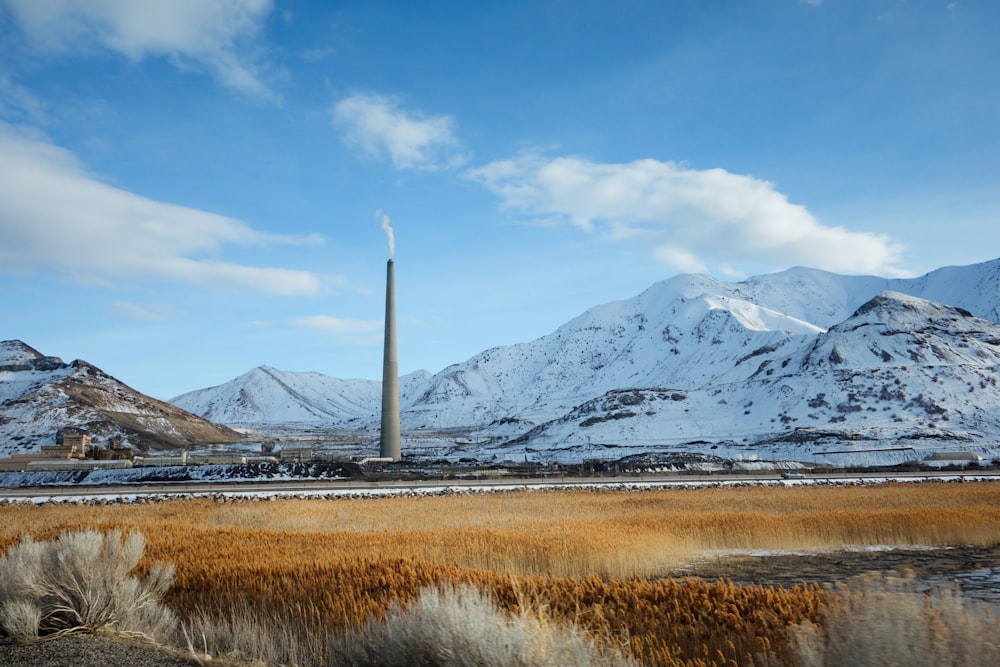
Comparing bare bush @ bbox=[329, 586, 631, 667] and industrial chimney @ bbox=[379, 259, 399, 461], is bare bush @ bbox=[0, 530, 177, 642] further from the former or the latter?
industrial chimney @ bbox=[379, 259, 399, 461]

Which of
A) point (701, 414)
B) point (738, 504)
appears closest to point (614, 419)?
point (701, 414)

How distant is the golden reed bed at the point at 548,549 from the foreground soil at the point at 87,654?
1285 mm

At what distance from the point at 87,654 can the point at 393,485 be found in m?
42.4

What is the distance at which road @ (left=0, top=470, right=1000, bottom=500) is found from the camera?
1686 inches

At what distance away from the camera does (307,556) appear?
13820 millimetres

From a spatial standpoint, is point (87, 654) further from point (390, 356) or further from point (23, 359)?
point (23, 359)

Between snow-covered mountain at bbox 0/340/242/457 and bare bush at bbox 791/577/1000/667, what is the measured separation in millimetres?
123196

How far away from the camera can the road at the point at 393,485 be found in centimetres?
4281

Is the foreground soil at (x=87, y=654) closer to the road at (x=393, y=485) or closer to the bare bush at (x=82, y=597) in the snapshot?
the bare bush at (x=82, y=597)

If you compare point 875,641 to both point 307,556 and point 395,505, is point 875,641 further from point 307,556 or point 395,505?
point 395,505

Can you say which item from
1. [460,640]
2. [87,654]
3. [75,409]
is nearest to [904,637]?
[460,640]

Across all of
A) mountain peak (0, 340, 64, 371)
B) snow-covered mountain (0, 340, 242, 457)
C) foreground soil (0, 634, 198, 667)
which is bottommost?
foreground soil (0, 634, 198, 667)

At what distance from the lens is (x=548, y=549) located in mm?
15320

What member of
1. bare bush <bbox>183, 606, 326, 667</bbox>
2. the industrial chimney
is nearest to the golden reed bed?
bare bush <bbox>183, 606, 326, 667</bbox>
